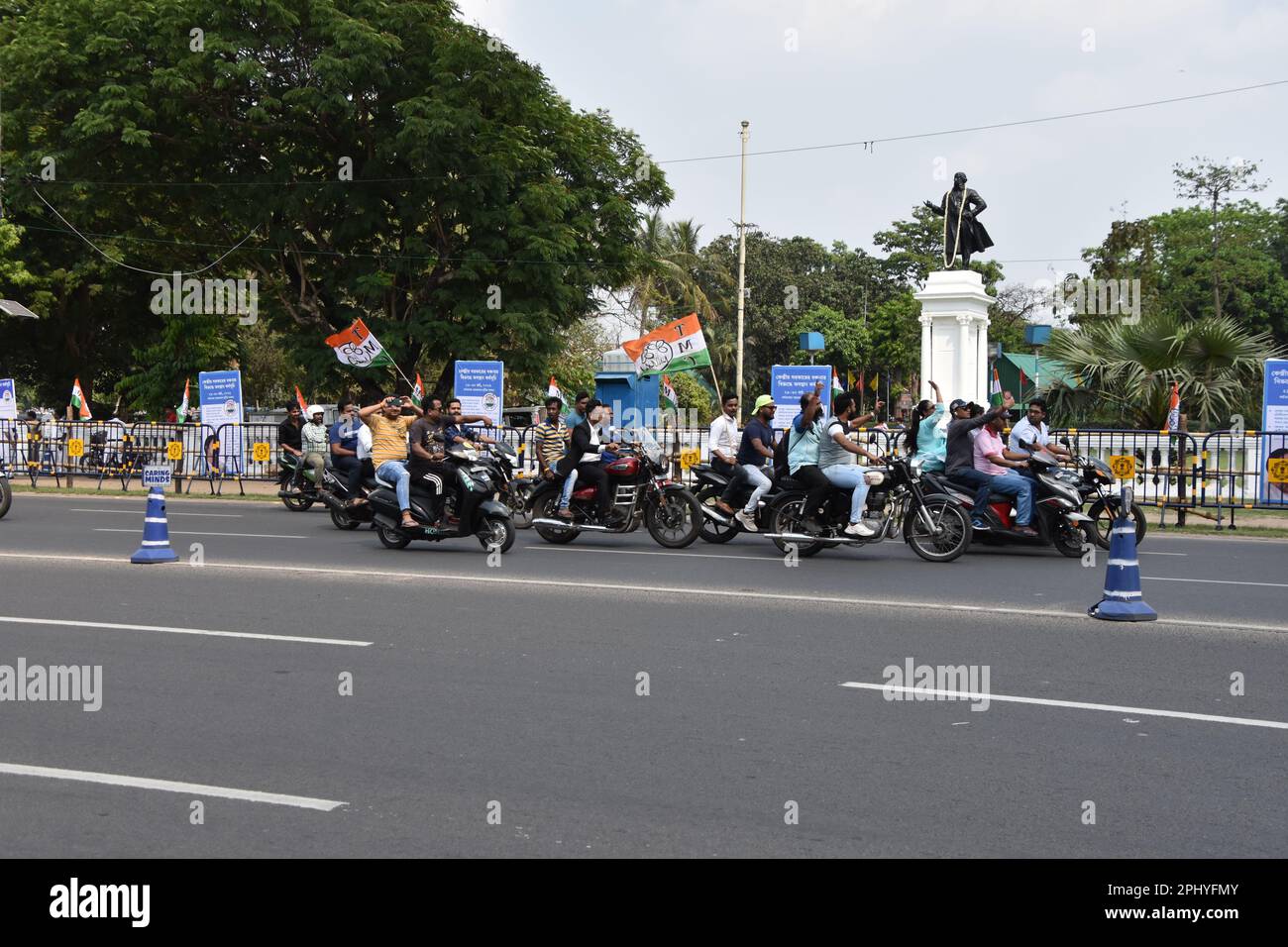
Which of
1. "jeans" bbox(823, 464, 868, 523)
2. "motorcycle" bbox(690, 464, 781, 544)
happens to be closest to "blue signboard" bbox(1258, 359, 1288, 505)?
"jeans" bbox(823, 464, 868, 523)

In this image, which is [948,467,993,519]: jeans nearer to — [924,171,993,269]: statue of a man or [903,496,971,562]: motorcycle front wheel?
[903,496,971,562]: motorcycle front wheel

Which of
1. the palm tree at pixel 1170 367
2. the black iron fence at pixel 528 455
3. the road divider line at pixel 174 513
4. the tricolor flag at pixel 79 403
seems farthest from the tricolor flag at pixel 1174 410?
the tricolor flag at pixel 79 403

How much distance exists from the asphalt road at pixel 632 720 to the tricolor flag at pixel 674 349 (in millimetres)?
10733

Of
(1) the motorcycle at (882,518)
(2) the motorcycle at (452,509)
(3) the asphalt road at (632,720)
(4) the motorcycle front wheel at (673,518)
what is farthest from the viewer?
(4) the motorcycle front wheel at (673,518)

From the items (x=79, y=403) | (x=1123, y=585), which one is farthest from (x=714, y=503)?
(x=79, y=403)

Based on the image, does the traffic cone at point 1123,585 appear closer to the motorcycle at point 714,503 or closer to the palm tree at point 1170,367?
the motorcycle at point 714,503

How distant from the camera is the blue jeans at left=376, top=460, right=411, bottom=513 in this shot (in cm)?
1449

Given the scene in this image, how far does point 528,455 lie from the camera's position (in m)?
25.0

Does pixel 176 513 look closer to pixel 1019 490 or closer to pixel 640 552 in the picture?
pixel 640 552

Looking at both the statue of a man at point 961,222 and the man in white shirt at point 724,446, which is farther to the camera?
the statue of a man at point 961,222

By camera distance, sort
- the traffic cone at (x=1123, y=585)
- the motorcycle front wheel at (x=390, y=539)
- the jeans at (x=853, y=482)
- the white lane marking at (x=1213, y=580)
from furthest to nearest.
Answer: the motorcycle front wheel at (x=390, y=539) → the jeans at (x=853, y=482) → the white lane marking at (x=1213, y=580) → the traffic cone at (x=1123, y=585)

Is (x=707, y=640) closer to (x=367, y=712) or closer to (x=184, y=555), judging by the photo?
(x=367, y=712)

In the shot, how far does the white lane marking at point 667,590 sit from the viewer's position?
980 centimetres

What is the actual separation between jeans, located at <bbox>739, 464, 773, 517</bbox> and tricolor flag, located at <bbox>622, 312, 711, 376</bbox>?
7.94m
